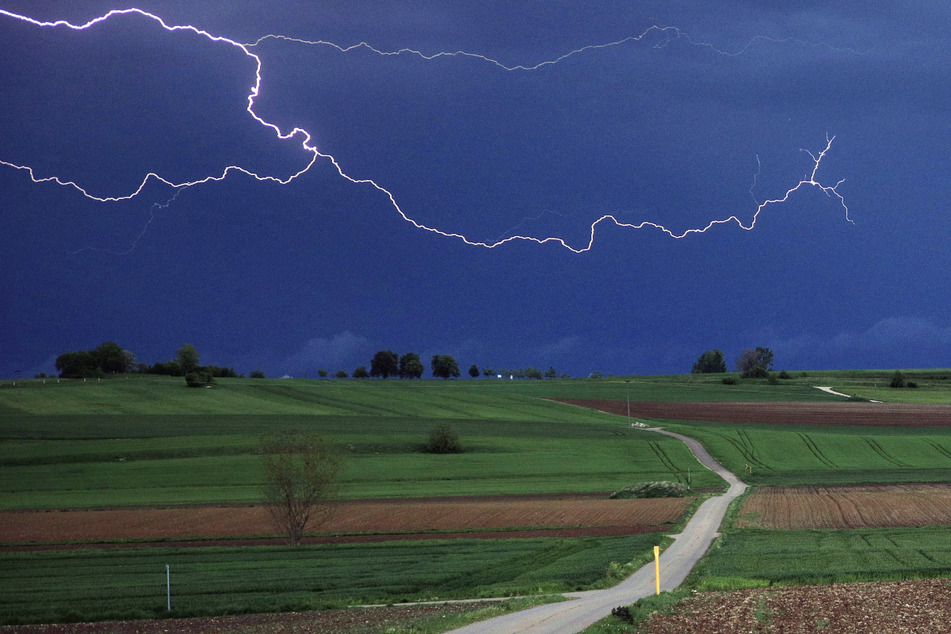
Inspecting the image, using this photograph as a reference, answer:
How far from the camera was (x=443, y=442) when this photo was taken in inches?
2872

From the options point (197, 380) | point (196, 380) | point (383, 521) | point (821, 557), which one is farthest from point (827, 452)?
point (196, 380)

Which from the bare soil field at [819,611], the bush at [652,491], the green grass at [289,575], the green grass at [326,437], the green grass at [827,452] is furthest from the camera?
the green grass at [827,452]

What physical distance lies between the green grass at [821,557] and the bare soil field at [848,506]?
2.84m

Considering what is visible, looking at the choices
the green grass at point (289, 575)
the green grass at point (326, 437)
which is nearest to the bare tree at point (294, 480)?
the green grass at point (289, 575)

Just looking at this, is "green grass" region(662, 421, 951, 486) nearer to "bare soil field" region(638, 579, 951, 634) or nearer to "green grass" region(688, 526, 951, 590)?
"green grass" region(688, 526, 951, 590)

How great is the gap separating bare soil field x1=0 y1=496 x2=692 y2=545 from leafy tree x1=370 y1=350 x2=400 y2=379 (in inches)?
5424

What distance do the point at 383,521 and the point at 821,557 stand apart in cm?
2127

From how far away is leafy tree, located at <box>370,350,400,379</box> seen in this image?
187 m

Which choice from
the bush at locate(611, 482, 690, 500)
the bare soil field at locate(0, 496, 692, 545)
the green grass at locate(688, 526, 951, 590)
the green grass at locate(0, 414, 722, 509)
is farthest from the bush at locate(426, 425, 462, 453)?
the green grass at locate(688, 526, 951, 590)

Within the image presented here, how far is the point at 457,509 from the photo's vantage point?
147 ft

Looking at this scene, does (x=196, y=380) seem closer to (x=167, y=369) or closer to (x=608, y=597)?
(x=167, y=369)

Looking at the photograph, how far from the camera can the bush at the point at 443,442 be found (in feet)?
238

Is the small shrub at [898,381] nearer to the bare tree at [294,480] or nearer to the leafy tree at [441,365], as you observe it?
the leafy tree at [441,365]

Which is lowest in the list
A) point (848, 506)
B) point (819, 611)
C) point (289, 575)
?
point (848, 506)
